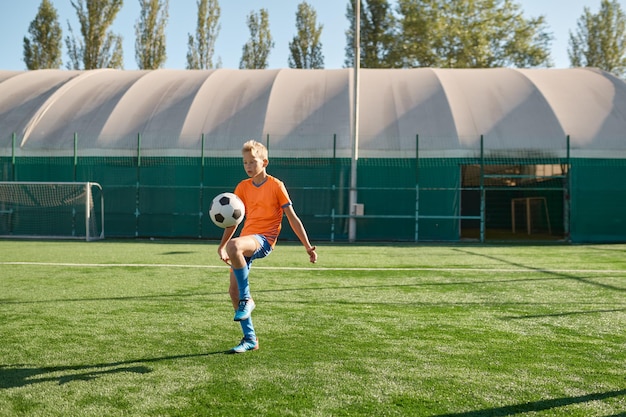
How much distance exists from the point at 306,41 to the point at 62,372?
151 ft

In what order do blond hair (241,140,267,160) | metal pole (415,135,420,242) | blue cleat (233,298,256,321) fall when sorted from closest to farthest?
blue cleat (233,298,256,321), blond hair (241,140,267,160), metal pole (415,135,420,242)

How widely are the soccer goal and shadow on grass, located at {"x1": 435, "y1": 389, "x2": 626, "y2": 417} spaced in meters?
17.8

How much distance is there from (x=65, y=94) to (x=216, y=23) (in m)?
23.8

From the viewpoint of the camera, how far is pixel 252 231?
193 inches

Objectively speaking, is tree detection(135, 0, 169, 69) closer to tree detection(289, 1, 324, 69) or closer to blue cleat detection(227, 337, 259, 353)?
tree detection(289, 1, 324, 69)

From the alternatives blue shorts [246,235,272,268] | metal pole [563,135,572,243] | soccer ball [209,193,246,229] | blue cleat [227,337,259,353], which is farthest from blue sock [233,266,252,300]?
metal pole [563,135,572,243]

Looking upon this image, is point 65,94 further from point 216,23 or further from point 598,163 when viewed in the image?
point 216,23

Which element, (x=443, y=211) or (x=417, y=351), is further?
(x=443, y=211)

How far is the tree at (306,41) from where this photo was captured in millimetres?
47406

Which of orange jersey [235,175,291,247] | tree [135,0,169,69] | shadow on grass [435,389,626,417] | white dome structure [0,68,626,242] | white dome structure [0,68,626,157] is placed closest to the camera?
shadow on grass [435,389,626,417]

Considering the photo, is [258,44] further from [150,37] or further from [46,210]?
[46,210]

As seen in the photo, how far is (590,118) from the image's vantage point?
20500mm

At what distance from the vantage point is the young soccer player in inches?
176

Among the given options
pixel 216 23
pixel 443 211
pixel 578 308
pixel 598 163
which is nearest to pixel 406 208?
pixel 443 211
